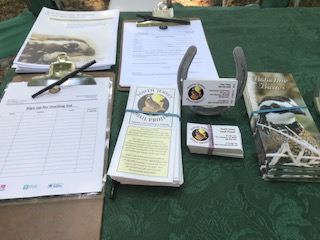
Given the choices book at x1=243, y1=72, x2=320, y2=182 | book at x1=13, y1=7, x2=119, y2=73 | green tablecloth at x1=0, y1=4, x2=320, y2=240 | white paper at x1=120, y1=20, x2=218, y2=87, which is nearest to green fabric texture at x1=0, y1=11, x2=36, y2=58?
book at x1=13, y1=7, x2=119, y2=73

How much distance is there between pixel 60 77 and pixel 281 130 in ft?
1.62

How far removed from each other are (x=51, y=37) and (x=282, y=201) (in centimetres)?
72

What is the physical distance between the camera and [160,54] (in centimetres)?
79

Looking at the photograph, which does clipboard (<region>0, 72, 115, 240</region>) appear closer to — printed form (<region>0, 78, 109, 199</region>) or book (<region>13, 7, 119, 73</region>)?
printed form (<region>0, 78, 109, 199</region>)

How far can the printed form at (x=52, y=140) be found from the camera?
50cm

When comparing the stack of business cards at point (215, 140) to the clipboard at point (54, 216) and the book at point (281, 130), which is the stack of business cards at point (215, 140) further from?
the clipboard at point (54, 216)

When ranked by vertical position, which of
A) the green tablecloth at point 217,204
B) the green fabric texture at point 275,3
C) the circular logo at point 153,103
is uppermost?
the circular logo at point 153,103

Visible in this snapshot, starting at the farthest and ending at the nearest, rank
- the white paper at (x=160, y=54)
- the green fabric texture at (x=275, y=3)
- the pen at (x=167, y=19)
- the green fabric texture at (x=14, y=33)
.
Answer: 1. the green fabric texture at (x=275, y=3)
2. the green fabric texture at (x=14, y=33)
3. the pen at (x=167, y=19)
4. the white paper at (x=160, y=54)

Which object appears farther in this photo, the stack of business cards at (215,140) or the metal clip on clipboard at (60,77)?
the metal clip on clipboard at (60,77)

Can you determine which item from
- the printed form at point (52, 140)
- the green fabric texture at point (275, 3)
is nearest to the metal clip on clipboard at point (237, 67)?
the printed form at point (52, 140)

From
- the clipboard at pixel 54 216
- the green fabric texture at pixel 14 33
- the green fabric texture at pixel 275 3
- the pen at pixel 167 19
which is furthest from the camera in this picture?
the green fabric texture at pixel 275 3

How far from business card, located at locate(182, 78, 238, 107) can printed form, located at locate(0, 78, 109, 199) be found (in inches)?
7.1

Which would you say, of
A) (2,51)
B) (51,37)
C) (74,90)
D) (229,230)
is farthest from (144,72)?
(2,51)

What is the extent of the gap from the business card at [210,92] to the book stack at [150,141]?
Result: 0.04 metres
